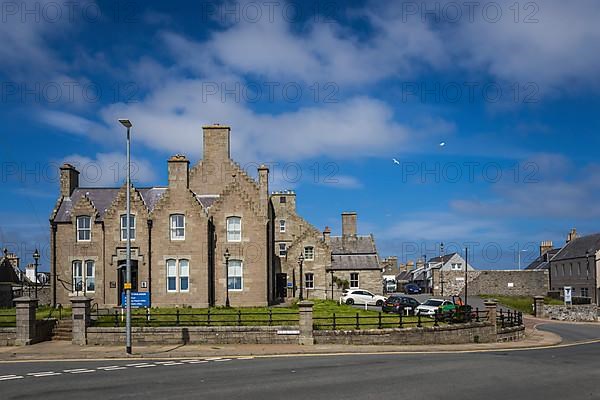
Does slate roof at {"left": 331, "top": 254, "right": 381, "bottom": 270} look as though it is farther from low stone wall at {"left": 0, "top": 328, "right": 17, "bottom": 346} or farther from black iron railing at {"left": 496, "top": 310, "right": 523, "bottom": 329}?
low stone wall at {"left": 0, "top": 328, "right": 17, "bottom": 346}

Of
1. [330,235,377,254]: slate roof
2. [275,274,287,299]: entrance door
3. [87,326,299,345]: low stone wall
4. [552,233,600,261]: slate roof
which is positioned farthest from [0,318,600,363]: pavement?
[552,233,600,261]: slate roof

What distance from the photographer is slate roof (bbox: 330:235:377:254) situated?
63.4 m

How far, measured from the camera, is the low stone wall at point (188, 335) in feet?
85.5

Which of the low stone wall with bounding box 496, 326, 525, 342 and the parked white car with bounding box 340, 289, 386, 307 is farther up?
the parked white car with bounding box 340, 289, 386, 307

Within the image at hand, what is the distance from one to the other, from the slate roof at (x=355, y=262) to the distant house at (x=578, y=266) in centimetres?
2298

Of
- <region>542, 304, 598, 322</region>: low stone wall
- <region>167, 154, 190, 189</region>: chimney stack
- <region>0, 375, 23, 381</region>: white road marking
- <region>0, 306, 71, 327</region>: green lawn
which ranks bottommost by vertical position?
<region>542, 304, 598, 322</region>: low stone wall

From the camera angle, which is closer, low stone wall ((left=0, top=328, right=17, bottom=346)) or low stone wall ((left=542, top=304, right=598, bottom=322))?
low stone wall ((left=0, top=328, right=17, bottom=346))

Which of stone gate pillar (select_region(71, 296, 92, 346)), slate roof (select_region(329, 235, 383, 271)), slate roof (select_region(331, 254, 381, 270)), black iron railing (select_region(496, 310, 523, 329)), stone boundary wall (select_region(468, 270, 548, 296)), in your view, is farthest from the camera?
stone boundary wall (select_region(468, 270, 548, 296))

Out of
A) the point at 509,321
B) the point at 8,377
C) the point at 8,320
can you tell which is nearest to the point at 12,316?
the point at 8,320

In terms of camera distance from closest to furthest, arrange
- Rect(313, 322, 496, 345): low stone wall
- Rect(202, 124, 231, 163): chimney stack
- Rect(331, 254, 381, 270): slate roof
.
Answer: Rect(313, 322, 496, 345): low stone wall
Rect(202, 124, 231, 163): chimney stack
Rect(331, 254, 381, 270): slate roof

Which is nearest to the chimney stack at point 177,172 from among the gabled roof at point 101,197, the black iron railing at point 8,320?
the gabled roof at point 101,197

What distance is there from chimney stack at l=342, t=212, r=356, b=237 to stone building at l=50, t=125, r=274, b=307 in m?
25.4

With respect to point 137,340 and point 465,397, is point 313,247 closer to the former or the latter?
point 137,340

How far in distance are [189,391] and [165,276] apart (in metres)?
26.1
